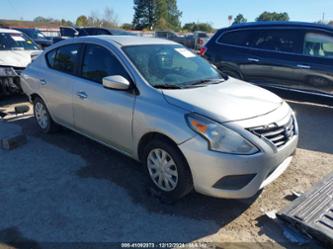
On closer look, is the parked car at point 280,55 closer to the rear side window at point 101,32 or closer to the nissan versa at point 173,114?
the nissan versa at point 173,114

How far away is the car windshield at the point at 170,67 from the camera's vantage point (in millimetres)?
3826

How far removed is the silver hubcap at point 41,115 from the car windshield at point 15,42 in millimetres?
3267

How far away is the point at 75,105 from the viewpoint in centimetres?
453

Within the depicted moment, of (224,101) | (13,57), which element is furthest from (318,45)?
(13,57)

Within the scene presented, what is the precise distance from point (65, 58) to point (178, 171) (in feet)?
8.76

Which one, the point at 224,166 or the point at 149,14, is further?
the point at 149,14

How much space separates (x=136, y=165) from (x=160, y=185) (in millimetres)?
872

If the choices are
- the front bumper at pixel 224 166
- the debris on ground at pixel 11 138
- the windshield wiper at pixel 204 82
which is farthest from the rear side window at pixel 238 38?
the debris on ground at pixel 11 138

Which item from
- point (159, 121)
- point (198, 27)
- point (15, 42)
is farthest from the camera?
point (198, 27)

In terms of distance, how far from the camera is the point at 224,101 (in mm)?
3447

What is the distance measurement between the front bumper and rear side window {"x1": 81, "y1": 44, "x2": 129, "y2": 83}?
50.6 inches

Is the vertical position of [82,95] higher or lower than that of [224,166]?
higher

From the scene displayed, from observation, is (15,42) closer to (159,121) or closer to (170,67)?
(170,67)

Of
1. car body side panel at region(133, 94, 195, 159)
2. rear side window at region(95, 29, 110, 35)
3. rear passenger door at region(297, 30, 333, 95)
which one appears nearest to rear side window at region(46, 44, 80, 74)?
car body side panel at region(133, 94, 195, 159)
